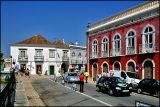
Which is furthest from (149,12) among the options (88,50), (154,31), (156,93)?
(88,50)

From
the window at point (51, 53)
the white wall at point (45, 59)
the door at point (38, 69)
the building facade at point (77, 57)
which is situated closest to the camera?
the white wall at point (45, 59)

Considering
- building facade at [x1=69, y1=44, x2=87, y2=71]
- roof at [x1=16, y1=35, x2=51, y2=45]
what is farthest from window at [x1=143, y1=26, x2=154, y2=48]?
building facade at [x1=69, y1=44, x2=87, y2=71]

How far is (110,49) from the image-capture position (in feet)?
145

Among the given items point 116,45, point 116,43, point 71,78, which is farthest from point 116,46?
point 71,78

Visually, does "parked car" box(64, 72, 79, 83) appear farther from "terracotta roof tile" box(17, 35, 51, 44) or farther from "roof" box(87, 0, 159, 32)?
"terracotta roof tile" box(17, 35, 51, 44)

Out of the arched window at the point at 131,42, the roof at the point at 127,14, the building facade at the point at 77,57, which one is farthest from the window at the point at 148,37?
the building facade at the point at 77,57

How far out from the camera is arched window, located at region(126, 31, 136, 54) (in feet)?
127

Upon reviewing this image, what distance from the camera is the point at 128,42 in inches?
1578

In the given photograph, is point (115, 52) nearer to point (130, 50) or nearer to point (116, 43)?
point (116, 43)

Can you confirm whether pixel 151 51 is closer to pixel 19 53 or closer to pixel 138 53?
pixel 138 53

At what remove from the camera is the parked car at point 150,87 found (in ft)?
79.9

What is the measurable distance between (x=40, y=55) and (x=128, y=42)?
3129cm

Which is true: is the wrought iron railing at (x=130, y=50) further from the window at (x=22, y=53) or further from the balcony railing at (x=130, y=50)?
the window at (x=22, y=53)

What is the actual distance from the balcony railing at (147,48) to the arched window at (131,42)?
201cm
